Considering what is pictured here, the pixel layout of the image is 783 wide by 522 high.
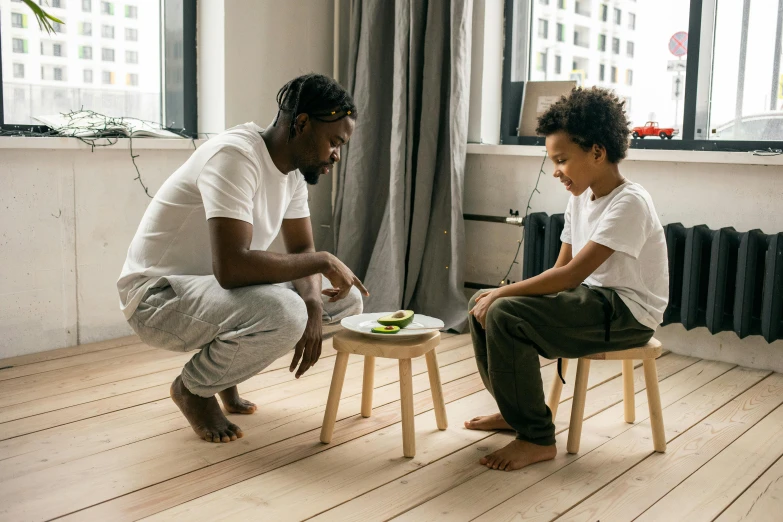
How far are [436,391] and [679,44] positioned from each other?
181 centimetres

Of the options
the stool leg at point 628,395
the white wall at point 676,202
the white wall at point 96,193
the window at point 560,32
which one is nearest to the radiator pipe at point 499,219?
the white wall at point 676,202

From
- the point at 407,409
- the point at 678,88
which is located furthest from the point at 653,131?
the point at 407,409

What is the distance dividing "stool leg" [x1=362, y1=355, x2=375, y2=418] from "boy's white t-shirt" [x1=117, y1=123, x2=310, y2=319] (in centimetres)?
43

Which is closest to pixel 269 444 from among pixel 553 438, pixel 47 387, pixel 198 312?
Result: pixel 198 312

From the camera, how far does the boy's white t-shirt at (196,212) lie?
1979mm

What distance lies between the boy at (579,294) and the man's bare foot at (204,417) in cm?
65

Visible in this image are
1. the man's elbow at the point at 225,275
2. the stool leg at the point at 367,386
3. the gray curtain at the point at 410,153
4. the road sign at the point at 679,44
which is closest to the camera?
the man's elbow at the point at 225,275

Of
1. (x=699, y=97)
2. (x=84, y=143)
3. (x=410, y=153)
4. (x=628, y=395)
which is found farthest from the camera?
(x=410, y=153)

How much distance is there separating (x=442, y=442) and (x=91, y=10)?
212 cm

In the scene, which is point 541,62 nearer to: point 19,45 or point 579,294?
point 579,294

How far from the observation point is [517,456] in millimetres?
1930

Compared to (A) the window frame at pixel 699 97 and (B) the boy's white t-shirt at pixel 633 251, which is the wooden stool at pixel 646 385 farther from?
(A) the window frame at pixel 699 97

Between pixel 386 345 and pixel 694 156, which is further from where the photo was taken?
pixel 694 156

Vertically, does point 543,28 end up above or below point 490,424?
above
